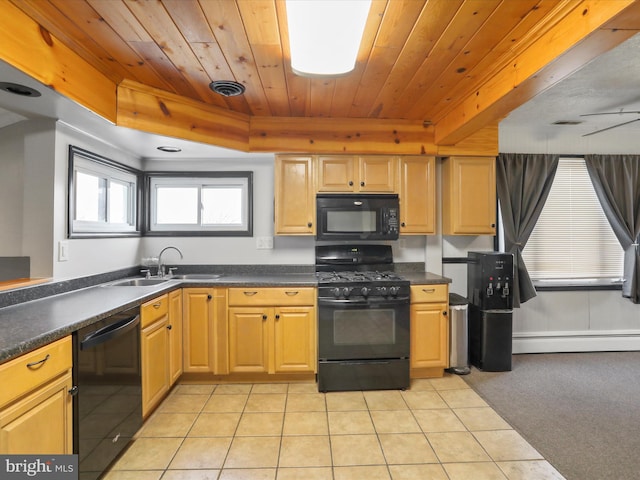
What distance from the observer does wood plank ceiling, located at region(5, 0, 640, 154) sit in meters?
1.56

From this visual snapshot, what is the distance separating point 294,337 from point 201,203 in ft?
5.56

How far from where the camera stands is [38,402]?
1.39 m

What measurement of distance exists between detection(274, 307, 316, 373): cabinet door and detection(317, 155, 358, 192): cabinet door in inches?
44.9

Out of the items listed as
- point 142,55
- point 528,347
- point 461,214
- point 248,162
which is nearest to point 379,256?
point 461,214

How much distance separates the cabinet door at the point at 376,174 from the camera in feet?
10.6

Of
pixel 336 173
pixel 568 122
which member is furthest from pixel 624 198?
pixel 336 173

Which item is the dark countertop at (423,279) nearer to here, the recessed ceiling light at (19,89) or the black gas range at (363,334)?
the black gas range at (363,334)

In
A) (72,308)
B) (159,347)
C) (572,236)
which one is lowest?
(159,347)

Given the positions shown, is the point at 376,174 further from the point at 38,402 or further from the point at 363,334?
the point at 38,402

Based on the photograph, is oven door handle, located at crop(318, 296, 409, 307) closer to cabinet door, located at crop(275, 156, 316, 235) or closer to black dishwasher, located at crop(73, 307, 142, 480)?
cabinet door, located at crop(275, 156, 316, 235)

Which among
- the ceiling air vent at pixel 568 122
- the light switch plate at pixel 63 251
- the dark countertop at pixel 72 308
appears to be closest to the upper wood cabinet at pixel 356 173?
the dark countertop at pixel 72 308

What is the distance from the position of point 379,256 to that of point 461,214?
2.88ft

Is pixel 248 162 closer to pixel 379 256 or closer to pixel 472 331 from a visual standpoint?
pixel 379 256

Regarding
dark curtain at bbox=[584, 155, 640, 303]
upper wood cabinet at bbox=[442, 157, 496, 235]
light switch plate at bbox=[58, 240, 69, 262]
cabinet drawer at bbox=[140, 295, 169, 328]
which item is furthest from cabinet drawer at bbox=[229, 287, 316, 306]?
dark curtain at bbox=[584, 155, 640, 303]
